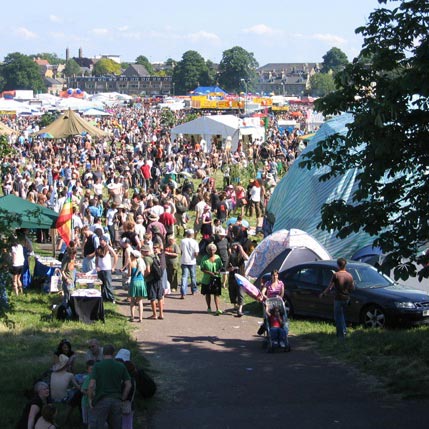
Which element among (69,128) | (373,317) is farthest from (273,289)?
(69,128)

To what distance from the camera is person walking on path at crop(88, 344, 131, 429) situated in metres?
8.88

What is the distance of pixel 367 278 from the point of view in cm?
1539

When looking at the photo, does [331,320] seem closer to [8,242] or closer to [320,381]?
[320,381]

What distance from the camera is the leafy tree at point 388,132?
10219 millimetres

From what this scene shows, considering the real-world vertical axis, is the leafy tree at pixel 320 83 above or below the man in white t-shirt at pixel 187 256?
above

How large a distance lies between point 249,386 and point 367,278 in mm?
4477

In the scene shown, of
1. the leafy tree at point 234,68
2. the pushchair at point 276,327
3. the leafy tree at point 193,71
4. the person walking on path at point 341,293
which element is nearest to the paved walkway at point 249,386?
the pushchair at point 276,327

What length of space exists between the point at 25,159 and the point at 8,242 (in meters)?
37.0

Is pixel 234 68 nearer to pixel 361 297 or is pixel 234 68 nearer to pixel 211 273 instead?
pixel 211 273

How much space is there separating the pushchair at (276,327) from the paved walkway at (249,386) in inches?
6.7

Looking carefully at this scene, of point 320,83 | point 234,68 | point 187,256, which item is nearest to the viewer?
point 187,256

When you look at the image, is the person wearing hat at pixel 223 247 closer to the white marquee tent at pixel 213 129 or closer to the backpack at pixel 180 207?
the backpack at pixel 180 207

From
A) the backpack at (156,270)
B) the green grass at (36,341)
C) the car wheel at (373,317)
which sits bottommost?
the green grass at (36,341)

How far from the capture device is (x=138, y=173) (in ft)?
113
